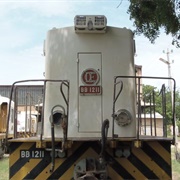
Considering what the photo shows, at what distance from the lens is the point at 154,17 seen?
25.3ft

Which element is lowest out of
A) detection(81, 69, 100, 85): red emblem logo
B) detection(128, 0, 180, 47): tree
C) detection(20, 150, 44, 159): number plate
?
detection(20, 150, 44, 159): number plate

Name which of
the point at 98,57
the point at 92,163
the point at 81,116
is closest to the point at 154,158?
the point at 92,163

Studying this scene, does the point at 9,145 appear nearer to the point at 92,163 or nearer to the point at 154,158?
the point at 92,163

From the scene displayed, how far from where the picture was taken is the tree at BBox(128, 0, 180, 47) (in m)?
7.10

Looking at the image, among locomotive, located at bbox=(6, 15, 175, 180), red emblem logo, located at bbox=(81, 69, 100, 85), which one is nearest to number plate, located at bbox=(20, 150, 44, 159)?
locomotive, located at bbox=(6, 15, 175, 180)

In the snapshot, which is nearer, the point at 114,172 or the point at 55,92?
the point at 114,172

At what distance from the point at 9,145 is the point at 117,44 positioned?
94.7 inches

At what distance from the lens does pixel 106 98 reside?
5543mm

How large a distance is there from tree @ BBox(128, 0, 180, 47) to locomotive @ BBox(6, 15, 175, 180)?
5.49ft

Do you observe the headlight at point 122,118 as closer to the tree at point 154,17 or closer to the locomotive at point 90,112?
the locomotive at point 90,112

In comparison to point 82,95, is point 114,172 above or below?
below

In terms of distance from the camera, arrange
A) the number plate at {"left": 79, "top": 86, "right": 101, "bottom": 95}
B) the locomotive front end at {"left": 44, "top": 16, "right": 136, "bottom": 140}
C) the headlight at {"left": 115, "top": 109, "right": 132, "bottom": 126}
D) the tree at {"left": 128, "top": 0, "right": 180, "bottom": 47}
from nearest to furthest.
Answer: the headlight at {"left": 115, "top": 109, "right": 132, "bottom": 126} → the locomotive front end at {"left": 44, "top": 16, "right": 136, "bottom": 140} → the number plate at {"left": 79, "top": 86, "right": 101, "bottom": 95} → the tree at {"left": 128, "top": 0, "right": 180, "bottom": 47}

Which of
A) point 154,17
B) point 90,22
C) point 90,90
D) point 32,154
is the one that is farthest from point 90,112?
point 154,17

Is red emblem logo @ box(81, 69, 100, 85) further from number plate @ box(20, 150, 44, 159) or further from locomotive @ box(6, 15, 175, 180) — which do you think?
number plate @ box(20, 150, 44, 159)
